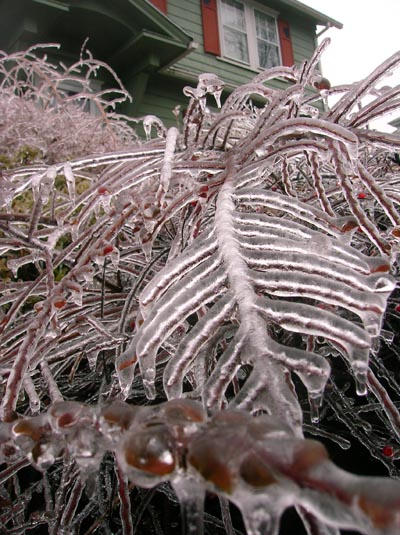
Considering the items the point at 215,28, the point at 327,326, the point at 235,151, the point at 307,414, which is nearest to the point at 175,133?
the point at 235,151

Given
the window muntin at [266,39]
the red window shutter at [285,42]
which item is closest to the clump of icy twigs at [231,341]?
the window muntin at [266,39]

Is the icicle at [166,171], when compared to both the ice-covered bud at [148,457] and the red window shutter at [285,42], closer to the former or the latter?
the ice-covered bud at [148,457]

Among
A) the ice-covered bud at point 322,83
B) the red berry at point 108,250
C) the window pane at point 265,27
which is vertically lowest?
the red berry at point 108,250

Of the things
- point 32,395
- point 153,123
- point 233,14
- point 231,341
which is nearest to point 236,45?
point 233,14

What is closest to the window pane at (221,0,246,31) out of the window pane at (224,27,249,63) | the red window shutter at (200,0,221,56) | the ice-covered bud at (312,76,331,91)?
the window pane at (224,27,249,63)

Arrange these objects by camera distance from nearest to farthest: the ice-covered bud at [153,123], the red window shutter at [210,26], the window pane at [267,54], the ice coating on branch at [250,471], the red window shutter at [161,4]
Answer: the ice coating on branch at [250,471] < the ice-covered bud at [153,123] < the red window shutter at [161,4] < the red window shutter at [210,26] < the window pane at [267,54]

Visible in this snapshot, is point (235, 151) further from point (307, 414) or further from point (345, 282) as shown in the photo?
point (307, 414)
